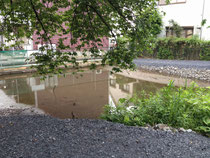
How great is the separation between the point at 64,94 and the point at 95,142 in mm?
5756

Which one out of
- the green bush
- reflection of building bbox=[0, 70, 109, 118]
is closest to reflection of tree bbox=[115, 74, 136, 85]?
reflection of building bbox=[0, 70, 109, 118]

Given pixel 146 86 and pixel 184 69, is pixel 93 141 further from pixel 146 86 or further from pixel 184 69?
pixel 184 69

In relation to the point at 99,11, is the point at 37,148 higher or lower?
lower

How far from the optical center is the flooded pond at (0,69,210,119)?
22.2 ft

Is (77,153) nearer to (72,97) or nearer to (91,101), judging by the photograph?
(91,101)

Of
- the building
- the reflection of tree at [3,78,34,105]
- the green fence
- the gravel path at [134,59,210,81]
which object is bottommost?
the reflection of tree at [3,78,34,105]

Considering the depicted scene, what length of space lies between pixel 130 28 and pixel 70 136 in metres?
2.14

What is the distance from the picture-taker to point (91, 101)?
758 centimetres

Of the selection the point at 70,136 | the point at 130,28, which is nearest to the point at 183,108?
the point at 130,28

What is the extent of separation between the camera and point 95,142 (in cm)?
311

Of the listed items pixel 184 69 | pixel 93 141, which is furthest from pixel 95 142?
pixel 184 69

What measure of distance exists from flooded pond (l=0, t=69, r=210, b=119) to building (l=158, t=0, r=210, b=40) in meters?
6.76

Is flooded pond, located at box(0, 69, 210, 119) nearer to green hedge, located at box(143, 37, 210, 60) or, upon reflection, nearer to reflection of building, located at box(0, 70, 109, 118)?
reflection of building, located at box(0, 70, 109, 118)

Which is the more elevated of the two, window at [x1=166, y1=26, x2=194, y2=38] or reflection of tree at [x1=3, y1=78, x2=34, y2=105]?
window at [x1=166, y1=26, x2=194, y2=38]
